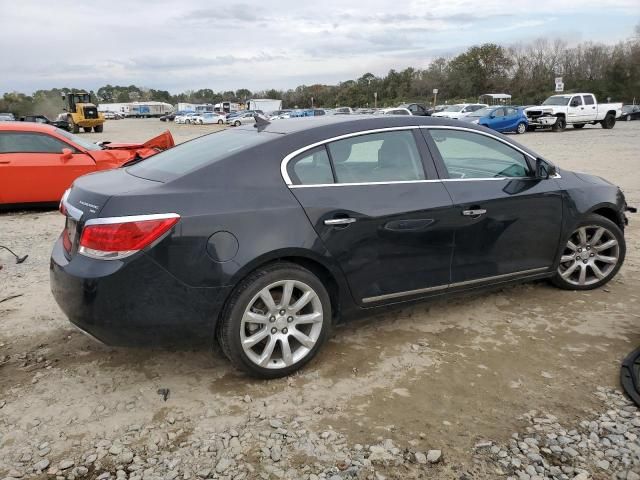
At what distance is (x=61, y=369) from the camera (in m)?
3.46

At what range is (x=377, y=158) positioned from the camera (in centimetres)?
366

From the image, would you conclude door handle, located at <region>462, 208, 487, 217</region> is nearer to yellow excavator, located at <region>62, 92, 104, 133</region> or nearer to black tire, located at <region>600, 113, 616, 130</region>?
black tire, located at <region>600, 113, 616, 130</region>

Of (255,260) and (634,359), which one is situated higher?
(255,260)

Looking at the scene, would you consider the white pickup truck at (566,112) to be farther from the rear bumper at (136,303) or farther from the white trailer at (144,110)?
the white trailer at (144,110)

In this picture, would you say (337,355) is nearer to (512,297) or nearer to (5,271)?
(512,297)

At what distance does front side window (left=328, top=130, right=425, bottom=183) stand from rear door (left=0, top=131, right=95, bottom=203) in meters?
6.11

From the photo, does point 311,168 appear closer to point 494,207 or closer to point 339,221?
point 339,221

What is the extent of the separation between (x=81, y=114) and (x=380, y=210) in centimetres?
4313

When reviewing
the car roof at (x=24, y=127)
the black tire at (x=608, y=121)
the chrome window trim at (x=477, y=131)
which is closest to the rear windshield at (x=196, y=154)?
the chrome window trim at (x=477, y=131)

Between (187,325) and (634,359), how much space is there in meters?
2.84

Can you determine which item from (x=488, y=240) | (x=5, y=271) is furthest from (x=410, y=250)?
(x=5, y=271)

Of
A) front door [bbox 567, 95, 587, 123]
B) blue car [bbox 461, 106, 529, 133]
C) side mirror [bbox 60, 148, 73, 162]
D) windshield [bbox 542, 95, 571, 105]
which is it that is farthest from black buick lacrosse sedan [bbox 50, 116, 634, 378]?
windshield [bbox 542, 95, 571, 105]

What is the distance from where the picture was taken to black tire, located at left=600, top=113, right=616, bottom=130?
96.7ft

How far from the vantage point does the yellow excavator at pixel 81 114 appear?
135 feet
